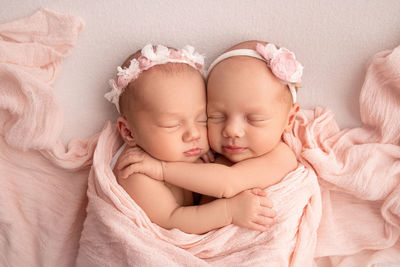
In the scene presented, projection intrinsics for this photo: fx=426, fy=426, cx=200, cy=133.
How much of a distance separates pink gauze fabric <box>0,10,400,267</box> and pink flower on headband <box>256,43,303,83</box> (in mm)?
256

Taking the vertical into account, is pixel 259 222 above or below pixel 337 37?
below

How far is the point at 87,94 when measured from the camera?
5.28 ft

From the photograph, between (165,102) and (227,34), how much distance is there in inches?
15.9

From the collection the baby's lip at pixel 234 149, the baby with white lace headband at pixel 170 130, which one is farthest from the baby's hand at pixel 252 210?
the baby's lip at pixel 234 149

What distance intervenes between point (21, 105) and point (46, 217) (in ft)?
1.39

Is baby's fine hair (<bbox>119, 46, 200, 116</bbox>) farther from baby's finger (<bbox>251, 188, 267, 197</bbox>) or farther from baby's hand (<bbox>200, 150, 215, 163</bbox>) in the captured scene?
baby's finger (<bbox>251, 188, 267, 197</bbox>)

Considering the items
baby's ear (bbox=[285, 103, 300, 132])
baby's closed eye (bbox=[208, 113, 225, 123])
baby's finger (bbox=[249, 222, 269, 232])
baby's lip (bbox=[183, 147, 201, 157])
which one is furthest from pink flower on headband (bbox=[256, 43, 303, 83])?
baby's finger (bbox=[249, 222, 269, 232])

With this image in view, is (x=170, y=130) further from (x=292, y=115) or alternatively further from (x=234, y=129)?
(x=292, y=115)

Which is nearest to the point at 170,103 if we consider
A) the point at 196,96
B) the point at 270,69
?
the point at 196,96

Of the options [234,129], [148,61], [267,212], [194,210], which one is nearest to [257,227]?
[267,212]

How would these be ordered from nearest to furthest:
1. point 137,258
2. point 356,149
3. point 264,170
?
point 137,258 → point 264,170 → point 356,149

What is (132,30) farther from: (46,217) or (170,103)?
(46,217)

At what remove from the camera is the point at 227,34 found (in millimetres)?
1570

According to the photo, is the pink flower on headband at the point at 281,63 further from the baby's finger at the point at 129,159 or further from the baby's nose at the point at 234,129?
the baby's finger at the point at 129,159
